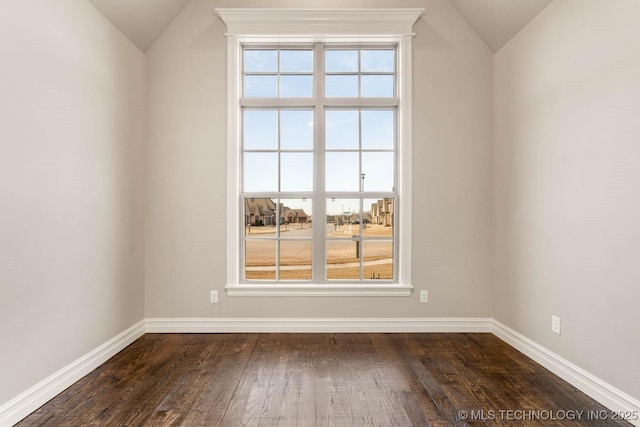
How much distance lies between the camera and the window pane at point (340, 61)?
3.61 meters

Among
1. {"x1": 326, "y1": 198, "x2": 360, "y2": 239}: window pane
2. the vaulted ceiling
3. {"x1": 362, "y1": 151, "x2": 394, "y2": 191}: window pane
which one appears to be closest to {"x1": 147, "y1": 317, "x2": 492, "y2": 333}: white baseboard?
{"x1": 326, "y1": 198, "x2": 360, "y2": 239}: window pane

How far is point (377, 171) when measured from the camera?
3.63 m

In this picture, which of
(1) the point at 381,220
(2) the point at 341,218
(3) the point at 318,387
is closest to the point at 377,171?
(1) the point at 381,220

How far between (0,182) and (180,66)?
2.00 meters

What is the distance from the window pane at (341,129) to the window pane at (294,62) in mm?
514

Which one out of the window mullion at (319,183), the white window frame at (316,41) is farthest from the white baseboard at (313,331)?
the window mullion at (319,183)

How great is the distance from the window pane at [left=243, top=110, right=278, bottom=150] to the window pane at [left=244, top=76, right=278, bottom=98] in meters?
0.17

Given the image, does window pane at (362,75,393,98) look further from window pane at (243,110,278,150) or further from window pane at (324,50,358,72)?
window pane at (243,110,278,150)

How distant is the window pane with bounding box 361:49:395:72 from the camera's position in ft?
11.9

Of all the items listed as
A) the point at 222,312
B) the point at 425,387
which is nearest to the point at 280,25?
the point at 222,312

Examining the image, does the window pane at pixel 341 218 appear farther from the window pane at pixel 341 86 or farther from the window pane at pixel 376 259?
the window pane at pixel 341 86

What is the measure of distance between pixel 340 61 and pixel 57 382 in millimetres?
3491

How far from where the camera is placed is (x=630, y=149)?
2.04 metres

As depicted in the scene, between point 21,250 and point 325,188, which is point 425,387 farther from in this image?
point 21,250
